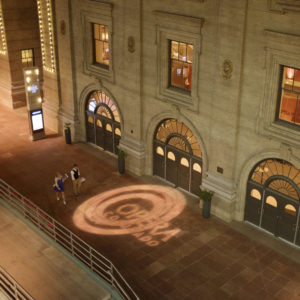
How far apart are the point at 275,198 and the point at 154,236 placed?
16.0 ft

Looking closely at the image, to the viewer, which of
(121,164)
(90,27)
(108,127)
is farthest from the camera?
(108,127)

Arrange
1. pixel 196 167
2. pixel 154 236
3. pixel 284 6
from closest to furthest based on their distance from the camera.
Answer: pixel 284 6, pixel 154 236, pixel 196 167

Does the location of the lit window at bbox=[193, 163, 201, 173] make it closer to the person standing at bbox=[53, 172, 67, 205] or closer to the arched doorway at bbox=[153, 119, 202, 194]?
the arched doorway at bbox=[153, 119, 202, 194]

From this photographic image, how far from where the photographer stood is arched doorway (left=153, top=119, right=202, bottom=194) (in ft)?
68.8

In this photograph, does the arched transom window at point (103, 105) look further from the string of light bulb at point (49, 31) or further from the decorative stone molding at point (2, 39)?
the decorative stone molding at point (2, 39)

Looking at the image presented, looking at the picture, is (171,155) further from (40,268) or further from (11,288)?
(11,288)

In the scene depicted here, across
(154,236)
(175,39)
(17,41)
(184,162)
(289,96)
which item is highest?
(175,39)

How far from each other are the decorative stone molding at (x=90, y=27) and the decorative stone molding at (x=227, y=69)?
6.91 meters

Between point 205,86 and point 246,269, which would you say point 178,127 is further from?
point 246,269

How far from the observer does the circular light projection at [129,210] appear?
63.5ft

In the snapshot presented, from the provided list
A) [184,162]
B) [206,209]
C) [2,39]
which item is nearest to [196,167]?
[184,162]

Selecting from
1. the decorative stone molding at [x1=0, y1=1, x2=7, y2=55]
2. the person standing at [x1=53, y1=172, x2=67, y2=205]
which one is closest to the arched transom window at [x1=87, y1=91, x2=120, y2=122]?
the person standing at [x1=53, y1=172, x2=67, y2=205]

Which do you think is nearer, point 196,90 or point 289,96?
point 289,96

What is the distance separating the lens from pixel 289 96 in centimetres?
1689
